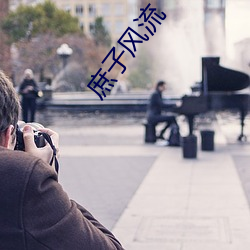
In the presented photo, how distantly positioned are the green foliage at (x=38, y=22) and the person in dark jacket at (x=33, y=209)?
4280 cm

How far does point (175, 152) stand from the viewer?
1338 centimetres

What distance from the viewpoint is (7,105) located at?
190 cm

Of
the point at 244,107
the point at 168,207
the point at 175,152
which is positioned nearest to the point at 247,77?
the point at 244,107

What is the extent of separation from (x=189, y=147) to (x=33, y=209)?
1055 cm

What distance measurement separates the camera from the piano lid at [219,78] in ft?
47.8

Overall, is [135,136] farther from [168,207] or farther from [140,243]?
[140,243]

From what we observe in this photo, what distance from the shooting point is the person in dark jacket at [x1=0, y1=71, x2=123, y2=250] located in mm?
1751

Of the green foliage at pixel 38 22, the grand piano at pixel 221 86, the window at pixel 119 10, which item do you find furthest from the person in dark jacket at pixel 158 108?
the window at pixel 119 10

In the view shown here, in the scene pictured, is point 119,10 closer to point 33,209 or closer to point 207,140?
point 207,140

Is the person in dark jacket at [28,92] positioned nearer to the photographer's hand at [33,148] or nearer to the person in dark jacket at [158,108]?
the person in dark jacket at [158,108]

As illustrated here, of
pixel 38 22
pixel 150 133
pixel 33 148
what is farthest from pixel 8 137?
pixel 38 22

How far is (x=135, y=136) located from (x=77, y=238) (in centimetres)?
1544

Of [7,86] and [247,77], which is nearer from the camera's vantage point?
[7,86]

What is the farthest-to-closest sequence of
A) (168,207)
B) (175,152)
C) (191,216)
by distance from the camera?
(175,152)
(168,207)
(191,216)
